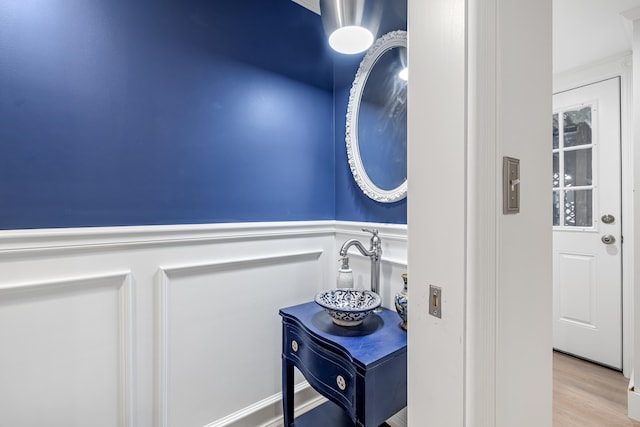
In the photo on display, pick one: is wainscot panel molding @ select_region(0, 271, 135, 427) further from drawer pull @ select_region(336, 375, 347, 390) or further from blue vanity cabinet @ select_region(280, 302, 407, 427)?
drawer pull @ select_region(336, 375, 347, 390)

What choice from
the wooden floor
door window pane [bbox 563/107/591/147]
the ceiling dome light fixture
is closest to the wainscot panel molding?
the ceiling dome light fixture

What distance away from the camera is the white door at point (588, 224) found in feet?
7.00

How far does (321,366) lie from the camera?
1143 mm

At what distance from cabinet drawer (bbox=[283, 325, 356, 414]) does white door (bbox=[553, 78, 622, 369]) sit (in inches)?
90.5

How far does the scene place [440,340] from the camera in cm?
63

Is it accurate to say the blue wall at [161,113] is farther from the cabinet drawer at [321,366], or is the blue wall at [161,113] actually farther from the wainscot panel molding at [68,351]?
the cabinet drawer at [321,366]

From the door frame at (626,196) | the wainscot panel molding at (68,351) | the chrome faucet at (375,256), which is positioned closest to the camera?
the wainscot panel molding at (68,351)

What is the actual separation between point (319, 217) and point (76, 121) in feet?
3.79

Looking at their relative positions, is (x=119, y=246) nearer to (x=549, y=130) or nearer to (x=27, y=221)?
(x=27, y=221)

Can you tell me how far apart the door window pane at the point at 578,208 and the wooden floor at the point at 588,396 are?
3.53 feet

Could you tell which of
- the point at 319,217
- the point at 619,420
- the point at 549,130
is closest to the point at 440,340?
the point at 549,130

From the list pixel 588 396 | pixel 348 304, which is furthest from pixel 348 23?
pixel 588 396

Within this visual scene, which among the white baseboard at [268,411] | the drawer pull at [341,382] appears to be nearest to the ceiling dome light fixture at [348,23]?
the drawer pull at [341,382]

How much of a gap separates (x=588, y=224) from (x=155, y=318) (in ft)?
9.70
